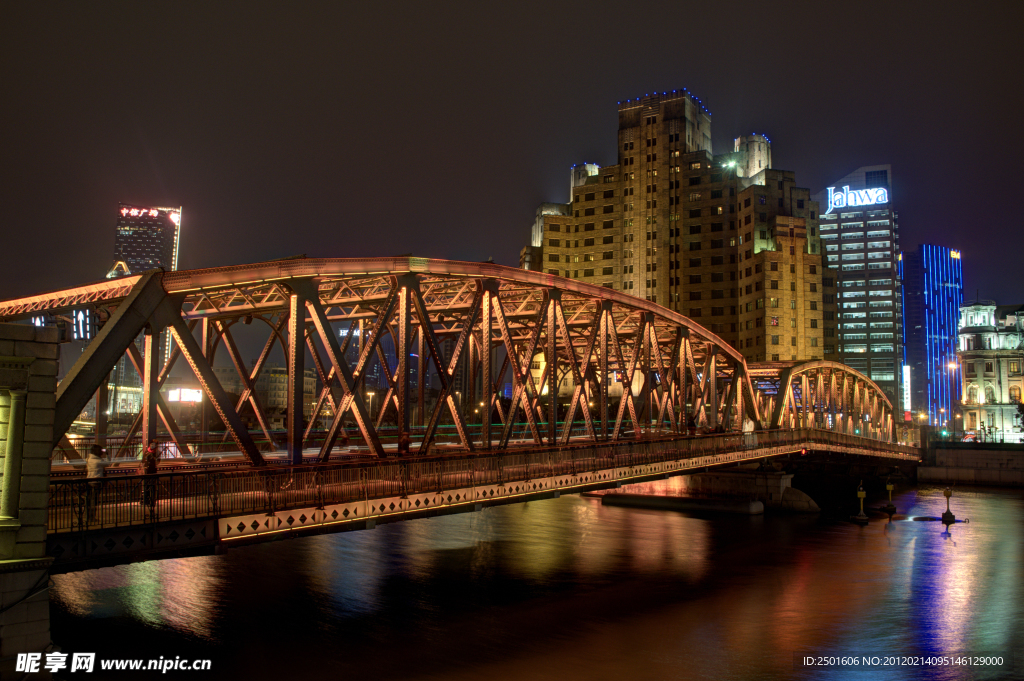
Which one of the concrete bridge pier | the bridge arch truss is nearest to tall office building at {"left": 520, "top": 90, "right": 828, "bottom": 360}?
the bridge arch truss

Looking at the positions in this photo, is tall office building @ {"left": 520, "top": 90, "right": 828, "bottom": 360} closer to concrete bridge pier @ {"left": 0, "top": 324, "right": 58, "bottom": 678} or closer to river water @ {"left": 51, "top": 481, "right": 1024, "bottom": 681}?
river water @ {"left": 51, "top": 481, "right": 1024, "bottom": 681}

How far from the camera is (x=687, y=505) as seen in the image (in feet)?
200

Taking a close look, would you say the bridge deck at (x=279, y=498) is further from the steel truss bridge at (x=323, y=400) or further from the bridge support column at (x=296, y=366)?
the bridge support column at (x=296, y=366)

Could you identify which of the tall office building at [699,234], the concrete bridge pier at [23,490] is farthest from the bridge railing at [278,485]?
the tall office building at [699,234]

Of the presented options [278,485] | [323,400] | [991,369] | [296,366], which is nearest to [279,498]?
[278,485]

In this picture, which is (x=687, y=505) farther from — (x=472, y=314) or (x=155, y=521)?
(x=155, y=521)

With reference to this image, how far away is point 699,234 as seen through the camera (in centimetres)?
13162

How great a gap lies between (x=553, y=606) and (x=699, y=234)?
111 meters

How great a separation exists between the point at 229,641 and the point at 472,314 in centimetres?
1385

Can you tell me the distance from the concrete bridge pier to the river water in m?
6.06

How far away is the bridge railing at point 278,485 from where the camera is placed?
16594mm

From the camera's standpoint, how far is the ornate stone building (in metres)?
131

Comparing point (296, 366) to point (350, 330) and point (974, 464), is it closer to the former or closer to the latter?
point (350, 330)

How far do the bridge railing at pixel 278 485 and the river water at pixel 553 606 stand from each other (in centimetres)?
505
